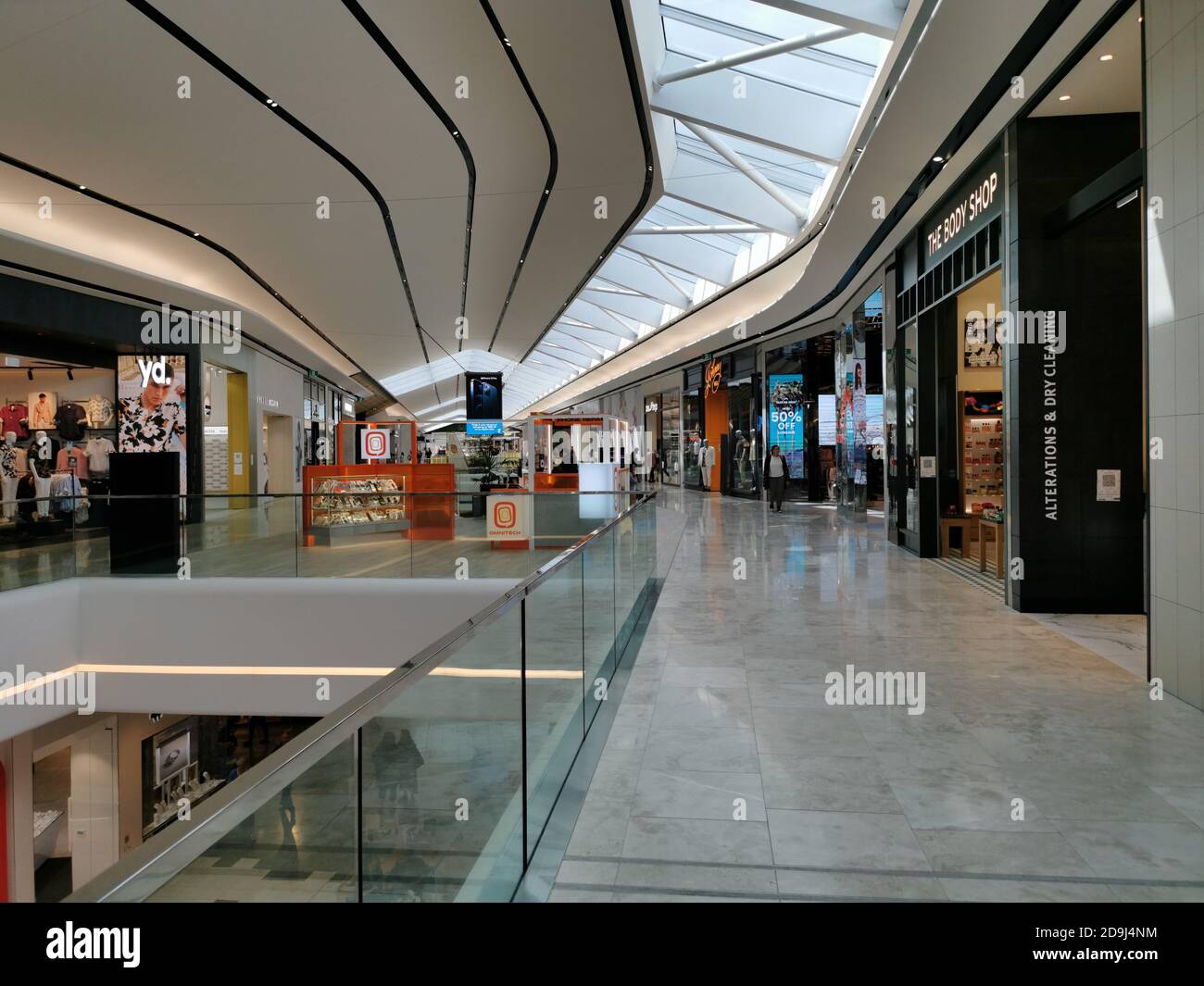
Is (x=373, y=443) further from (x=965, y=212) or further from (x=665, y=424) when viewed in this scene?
(x=665, y=424)

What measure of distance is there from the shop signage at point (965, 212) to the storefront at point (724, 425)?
1354 cm

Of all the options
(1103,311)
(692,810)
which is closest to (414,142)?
(1103,311)

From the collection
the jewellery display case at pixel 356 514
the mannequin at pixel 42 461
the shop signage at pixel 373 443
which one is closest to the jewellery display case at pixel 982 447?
the jewellery display case at pixel 356 514

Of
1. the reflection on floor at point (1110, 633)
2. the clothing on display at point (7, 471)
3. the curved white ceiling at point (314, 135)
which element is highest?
the curved white ceiling at point (314, 135)

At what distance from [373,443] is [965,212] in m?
15.2

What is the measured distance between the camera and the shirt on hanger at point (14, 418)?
51.7 feet

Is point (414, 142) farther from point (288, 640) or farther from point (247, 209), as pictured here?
point (288, 640)

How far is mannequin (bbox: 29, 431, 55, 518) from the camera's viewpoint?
15.9m

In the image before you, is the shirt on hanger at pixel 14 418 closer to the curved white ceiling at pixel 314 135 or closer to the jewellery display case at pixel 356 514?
the curved white ceiling at pixel 314 135

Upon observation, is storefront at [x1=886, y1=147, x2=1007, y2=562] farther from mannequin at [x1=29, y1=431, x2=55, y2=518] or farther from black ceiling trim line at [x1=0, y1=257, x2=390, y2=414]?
mannequin at [x1=29, y1=431, x2=55, y2=518]

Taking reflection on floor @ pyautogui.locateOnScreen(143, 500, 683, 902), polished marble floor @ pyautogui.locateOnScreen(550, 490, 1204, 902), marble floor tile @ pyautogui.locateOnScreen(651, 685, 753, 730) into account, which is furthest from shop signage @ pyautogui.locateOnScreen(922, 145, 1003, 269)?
reflection on floor @ pyautogui.locateOnScreen(143, 500, 683, 902)

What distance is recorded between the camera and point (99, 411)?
1659 cm

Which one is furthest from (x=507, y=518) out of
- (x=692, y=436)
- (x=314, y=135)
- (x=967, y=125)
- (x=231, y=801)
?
(x=692, y=436)

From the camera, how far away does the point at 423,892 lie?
1.97 m
